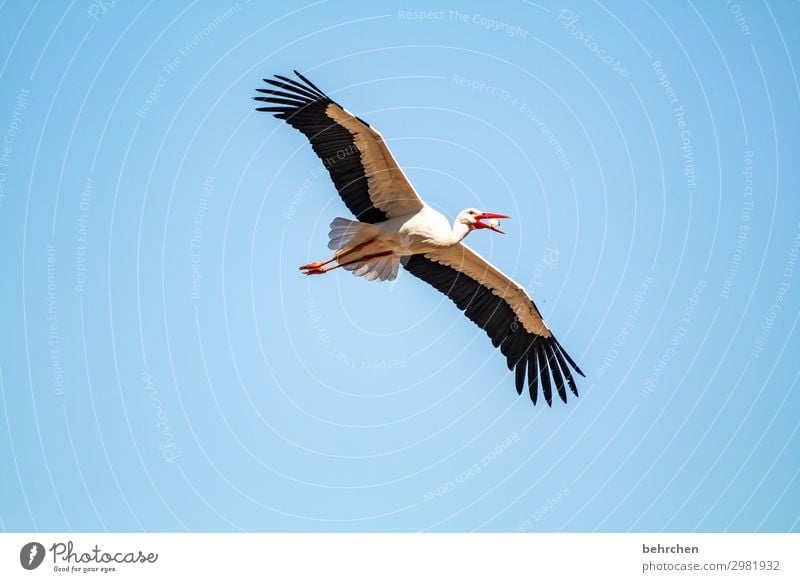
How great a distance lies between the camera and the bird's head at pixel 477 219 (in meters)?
12.5

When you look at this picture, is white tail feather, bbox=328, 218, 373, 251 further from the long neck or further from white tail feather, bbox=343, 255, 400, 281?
the long neck

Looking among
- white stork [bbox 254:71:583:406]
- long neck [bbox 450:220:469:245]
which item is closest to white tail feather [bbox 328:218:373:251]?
white stork [bbox 254:71:583:406]

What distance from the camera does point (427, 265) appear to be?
535 inches

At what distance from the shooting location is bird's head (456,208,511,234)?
41.0ft

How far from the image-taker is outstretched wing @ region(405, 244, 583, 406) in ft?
43.8

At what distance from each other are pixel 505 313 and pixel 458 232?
1.79 m

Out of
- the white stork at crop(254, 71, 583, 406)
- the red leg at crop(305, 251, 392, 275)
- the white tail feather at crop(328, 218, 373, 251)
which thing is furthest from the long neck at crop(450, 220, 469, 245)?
the white tail feather at crop(328, 218, 373, 251)

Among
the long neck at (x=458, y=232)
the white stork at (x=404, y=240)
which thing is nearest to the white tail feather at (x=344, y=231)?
the white stork at (x=404, y=240)

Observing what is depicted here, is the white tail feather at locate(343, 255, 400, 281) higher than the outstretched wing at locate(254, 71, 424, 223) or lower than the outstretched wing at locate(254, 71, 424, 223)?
lower

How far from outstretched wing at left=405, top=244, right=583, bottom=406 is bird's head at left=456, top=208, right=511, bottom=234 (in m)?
0.68

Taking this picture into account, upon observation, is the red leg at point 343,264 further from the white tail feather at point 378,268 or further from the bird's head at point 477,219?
the bird's head at point 477,219

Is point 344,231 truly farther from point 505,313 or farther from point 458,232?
point 505,313

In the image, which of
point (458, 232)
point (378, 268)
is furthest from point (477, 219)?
point (378, 268)

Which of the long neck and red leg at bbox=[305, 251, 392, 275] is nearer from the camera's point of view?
the long neck
